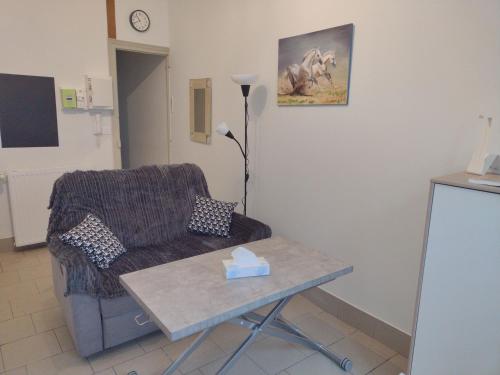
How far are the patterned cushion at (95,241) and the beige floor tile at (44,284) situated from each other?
0.97 meters

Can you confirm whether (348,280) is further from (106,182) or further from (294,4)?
(294,4)

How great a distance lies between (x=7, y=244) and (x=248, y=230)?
263 cm

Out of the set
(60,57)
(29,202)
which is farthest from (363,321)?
(60,57)

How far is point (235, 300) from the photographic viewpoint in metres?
1.54

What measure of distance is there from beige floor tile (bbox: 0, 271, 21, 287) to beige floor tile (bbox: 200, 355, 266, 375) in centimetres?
200

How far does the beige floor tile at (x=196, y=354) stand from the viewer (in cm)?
215

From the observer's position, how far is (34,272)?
10.8 feet

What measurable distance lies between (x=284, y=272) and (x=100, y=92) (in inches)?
123

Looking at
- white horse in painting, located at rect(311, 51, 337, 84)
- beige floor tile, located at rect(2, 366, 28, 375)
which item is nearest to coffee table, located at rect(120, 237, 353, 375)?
beige floor tile, located at rect(2, 366, 28, 375)

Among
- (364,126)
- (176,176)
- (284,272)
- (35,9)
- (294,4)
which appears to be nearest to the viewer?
(284,272)

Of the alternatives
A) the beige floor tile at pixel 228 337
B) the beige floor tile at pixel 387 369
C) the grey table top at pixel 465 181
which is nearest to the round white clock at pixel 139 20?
the beige floor tile at pixel 228 337

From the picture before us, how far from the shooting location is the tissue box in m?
1.74

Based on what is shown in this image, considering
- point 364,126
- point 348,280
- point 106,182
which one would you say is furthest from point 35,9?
point 348,280

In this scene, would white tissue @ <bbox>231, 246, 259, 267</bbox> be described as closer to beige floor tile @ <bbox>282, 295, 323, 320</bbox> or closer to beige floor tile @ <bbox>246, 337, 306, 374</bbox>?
beige floor tile @ <bbox>246, 337, 306, 374</bbox>
